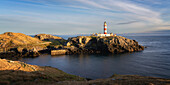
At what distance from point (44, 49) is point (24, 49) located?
15385 mm

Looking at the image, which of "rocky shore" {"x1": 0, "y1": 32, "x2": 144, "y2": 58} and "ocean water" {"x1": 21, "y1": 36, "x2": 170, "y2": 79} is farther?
"rocky shore" {"x1": 0, "y1": 32, "x2": 144, "y2": 58}

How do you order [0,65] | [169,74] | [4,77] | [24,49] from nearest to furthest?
[4,77], [0,65], [169,74], [24,49]

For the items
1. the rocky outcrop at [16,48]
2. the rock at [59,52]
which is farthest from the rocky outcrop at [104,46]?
the rocky outcrop at [16,48]

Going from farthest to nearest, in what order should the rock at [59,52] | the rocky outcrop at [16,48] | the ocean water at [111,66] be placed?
the rock at [59,52], the rocky outcrop at [16,48], the ocean water at [111,66]

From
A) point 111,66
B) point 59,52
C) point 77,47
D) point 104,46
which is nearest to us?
point 111,66

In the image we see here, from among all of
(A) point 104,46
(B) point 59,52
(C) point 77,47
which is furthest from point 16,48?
(A) point 104,46

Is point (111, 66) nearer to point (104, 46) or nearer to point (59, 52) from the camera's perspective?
point (104, 46)

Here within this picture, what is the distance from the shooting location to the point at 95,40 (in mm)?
106750

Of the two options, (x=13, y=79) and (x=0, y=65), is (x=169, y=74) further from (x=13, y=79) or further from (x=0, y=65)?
(x=0, y=65)

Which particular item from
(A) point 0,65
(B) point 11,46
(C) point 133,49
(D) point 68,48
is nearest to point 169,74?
(A) point 0,65

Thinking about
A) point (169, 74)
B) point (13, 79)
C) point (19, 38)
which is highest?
point (19, 38)

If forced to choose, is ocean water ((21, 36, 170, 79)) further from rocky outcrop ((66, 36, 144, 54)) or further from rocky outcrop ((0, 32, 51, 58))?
rocky outcrop ((66, 36, 144, 54))

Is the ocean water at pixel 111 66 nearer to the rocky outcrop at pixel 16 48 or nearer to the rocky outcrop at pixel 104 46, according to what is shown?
the rocky outcrop at pixel 16 48

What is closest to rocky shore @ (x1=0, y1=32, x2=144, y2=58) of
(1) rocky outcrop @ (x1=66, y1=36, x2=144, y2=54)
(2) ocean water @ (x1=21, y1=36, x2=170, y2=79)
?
(1) rocky outcrop @ (x1=66, y1=36, x2=144, y2=54)
